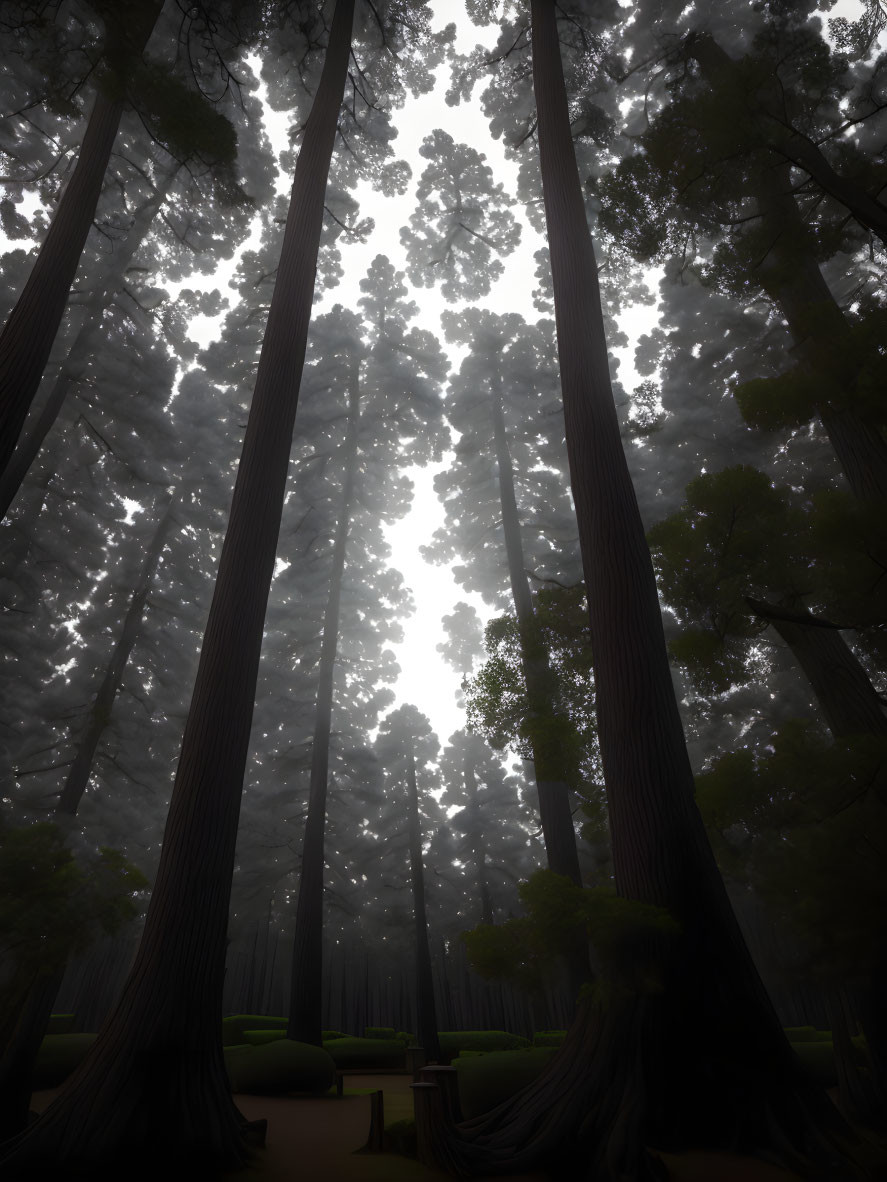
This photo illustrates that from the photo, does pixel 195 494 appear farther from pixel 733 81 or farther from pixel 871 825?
pixel 871 825

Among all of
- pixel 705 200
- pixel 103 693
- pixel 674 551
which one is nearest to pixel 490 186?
pixel 705 200

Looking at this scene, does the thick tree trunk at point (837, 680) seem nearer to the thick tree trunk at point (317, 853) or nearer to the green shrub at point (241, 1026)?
the thick tree trunk at point (317, 853)

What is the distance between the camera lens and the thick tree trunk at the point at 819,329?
20.0 feet

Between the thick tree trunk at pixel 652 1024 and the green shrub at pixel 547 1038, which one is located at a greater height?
the thick tree trunk at pixel 652 1024

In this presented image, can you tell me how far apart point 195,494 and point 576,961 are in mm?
15632

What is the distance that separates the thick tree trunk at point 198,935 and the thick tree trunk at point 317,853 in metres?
8.30

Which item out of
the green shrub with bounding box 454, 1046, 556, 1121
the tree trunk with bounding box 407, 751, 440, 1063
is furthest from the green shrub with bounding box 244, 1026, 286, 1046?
the green shrub with bounding box 454, 1046, 556, 1121

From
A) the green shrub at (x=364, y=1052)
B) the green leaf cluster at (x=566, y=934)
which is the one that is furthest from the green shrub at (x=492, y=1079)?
the green shrub at (x=364, y=1052)

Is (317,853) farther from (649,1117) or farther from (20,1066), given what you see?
(649,1117)

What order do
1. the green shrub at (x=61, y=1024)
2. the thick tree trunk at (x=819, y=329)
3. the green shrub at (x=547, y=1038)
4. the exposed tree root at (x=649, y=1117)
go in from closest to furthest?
the exposed tree root at (x=649, y=1117) → the thick tree trunk at (x=819, y=329) → the green shrub at (x=547, y=1038) → the green shrub at (x=61, y=1024)

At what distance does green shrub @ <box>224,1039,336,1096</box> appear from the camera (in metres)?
8.58

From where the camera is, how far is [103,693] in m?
13.4

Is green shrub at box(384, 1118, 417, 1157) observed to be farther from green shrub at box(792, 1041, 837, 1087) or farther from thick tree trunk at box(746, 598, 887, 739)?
green shrub at box(792, 1041, 837, 1087)

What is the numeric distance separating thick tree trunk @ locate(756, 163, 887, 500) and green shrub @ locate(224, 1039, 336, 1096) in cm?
1060
